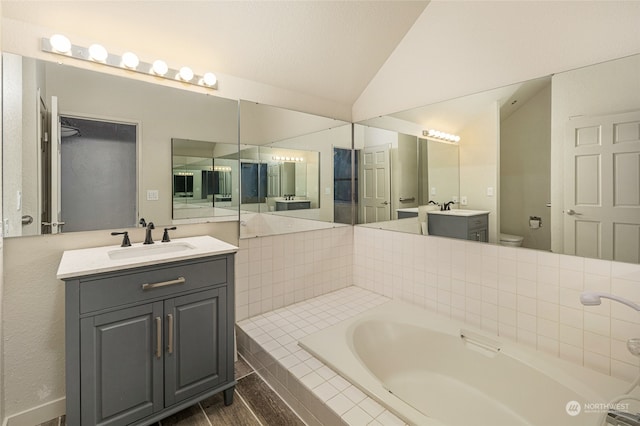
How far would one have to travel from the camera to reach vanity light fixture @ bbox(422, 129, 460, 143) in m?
2.24


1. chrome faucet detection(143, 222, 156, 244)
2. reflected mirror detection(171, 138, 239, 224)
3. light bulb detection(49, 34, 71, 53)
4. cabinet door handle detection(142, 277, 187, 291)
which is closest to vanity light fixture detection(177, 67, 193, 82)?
reflected mirror detection(171, 138, 239, 224)

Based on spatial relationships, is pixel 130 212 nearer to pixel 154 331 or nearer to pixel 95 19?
pixel 154 331

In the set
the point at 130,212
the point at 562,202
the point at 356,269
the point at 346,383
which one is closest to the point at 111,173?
the point at 130,212

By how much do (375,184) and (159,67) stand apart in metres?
2.00

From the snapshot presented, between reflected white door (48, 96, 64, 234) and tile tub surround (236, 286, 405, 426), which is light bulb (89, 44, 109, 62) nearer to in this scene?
reflected white door (48, 96, 64, 234)

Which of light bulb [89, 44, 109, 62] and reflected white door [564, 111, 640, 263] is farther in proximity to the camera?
light bulb [89, 44, 109, 62]

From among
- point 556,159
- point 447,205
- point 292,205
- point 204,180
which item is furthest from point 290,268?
point 556,159

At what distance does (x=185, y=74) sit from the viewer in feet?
6.45

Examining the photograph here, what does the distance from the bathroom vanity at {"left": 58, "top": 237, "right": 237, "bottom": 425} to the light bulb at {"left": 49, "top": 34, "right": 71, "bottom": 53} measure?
1.09m

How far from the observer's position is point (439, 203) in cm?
235

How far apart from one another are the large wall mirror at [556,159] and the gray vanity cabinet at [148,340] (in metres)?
1.80

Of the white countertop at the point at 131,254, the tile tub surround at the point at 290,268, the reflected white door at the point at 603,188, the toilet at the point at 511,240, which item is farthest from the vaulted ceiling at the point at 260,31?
the toilet at the point at 511,240

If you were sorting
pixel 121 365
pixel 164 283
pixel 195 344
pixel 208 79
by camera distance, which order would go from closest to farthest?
1. pixel 121 365
2. pixel 164 283
3. pixel 195 344
4. pixel 208 79

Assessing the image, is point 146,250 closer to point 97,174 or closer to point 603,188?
point 97,174
